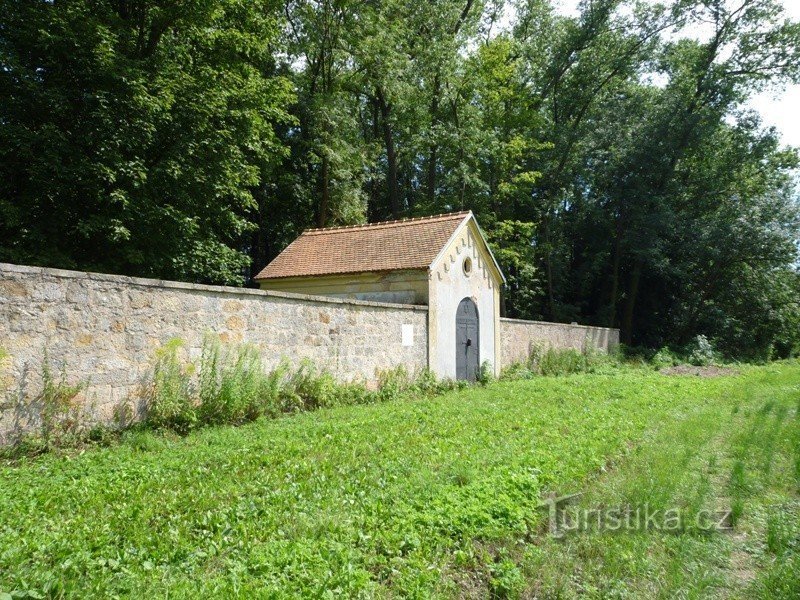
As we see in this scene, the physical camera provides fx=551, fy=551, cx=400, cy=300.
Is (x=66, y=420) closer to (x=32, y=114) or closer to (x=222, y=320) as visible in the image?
(x=222, y=320)

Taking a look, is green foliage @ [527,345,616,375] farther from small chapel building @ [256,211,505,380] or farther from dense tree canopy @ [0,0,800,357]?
dense tree canopy @ [0,0,800,357]

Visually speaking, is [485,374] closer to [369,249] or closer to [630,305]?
[369,249]

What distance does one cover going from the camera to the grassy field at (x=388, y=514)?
3490mm

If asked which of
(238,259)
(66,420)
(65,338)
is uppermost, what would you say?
(238,259)

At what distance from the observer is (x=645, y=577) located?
12.6 ft

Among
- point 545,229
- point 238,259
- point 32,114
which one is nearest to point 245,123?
point 238,259

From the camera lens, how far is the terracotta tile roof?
552 inches

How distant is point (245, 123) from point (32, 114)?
5533 millimetres

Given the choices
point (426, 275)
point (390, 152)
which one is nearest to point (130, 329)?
point (426, 275)

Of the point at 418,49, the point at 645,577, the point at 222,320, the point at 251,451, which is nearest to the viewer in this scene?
the point at 645,577

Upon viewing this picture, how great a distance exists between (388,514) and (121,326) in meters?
4.58

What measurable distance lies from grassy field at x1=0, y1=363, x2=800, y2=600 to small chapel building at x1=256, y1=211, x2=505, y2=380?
6.21 meters

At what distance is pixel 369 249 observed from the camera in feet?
49.0

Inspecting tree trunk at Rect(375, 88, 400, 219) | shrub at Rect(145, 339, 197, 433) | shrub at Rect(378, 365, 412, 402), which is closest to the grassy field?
shrub at Rect(145, 339, 197, 433)
